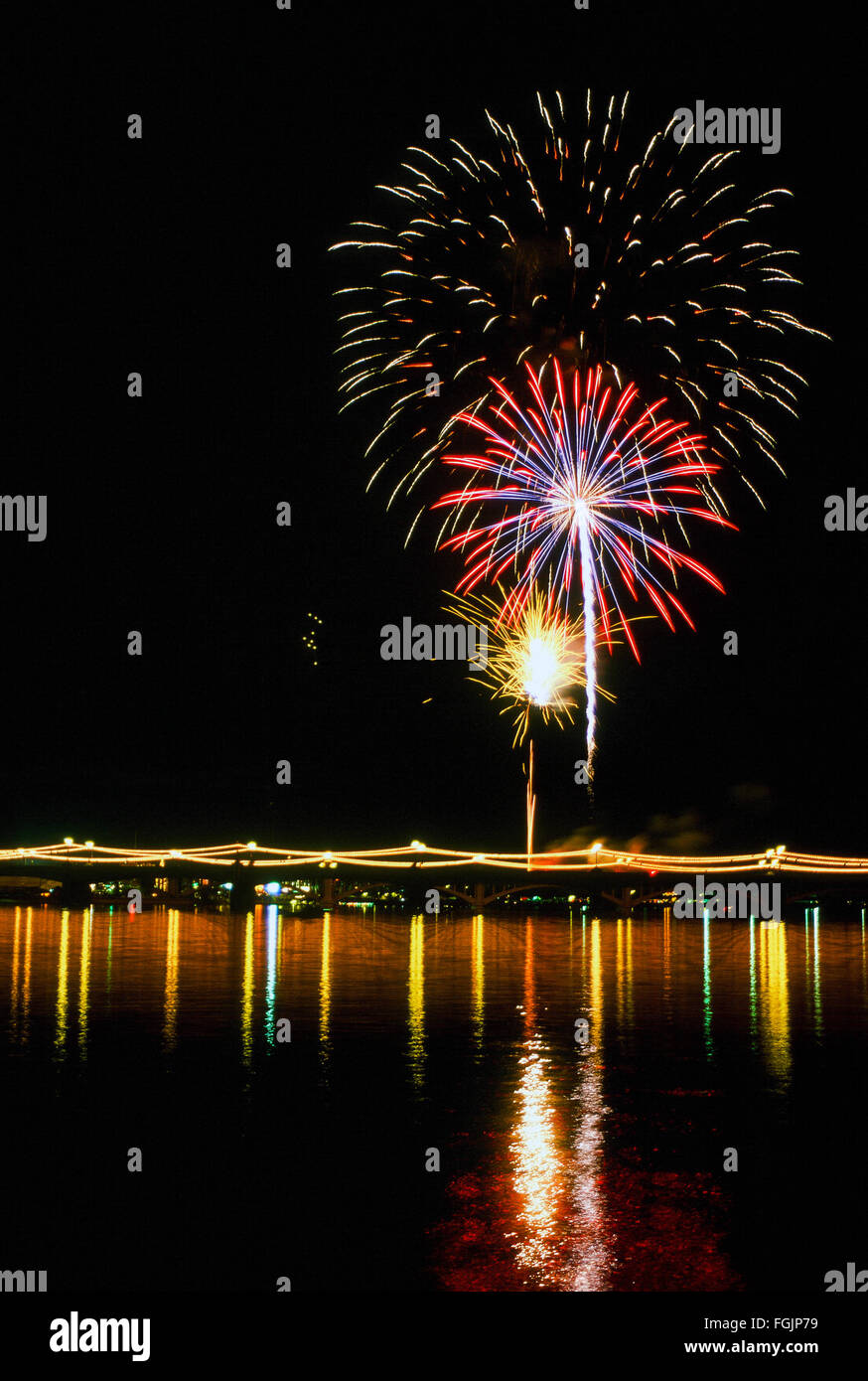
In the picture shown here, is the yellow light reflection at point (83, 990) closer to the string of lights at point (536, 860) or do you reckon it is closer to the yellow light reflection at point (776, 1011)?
the yellow light reflection at point (776, 1011)

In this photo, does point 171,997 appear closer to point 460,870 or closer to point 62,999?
point 62,999

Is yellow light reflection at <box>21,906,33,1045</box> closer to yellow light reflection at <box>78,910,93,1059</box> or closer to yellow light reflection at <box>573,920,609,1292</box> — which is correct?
yellow light reflection at <box>78,910,93,1059</box>

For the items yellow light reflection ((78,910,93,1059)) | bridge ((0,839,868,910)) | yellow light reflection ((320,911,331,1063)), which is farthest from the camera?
bridge ((0,839,868,910))
